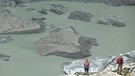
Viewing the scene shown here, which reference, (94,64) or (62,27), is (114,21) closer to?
(62,27)

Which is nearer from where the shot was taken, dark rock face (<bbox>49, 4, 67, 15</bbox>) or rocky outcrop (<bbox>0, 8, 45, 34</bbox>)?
rocky outcrop (<bbox>0, 8, 45, 34</bbox>)

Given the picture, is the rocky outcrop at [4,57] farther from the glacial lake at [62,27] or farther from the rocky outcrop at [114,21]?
the rocky outcrop at [114,21]

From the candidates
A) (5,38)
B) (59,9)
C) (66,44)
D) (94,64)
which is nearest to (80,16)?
(59,9)

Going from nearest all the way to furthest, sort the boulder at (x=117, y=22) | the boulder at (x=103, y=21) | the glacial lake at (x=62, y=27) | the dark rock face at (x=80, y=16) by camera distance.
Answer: the glacial lake at (x=62, y=27) → the boulder at (x=117, y=22) → the boulder at (x=103, y=21) → the dark rock face at (x=80, y=16)

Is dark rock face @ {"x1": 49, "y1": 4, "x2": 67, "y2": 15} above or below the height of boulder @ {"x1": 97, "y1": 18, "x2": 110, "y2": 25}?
above

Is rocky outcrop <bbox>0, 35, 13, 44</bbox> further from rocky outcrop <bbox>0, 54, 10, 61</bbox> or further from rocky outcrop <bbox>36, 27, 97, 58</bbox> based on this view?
rocky outcrop <bbox>0, 54, 10, 61</bbox>

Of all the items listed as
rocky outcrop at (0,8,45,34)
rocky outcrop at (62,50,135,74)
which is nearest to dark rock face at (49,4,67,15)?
rocky outcrop at (0,8,45,34)

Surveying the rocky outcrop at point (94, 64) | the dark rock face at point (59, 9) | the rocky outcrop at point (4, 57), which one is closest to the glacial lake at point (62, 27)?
the rocky outcrop at point (4, 57)
